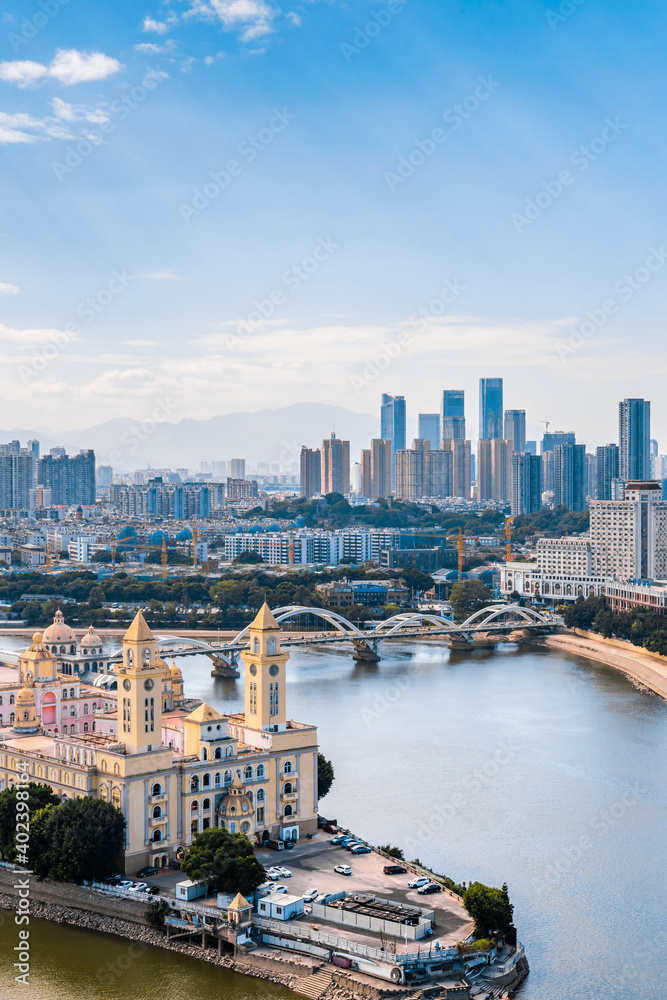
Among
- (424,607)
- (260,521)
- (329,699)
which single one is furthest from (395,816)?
(260,521)

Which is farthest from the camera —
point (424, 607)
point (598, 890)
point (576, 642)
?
point (424, 607)

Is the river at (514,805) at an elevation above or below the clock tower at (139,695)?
below

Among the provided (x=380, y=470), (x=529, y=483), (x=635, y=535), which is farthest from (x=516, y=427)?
(x=635, y=535)

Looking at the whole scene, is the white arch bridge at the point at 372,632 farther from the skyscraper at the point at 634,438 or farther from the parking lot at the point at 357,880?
the skyscraper at the point at 634,438

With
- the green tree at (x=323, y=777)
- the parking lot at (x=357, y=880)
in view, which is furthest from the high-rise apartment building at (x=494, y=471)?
the parking lot at (x=357, y=880)

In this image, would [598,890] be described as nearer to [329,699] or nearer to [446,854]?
[446,854]

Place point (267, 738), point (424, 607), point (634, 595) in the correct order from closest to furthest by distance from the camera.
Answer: point (267, 738) < point (634, 595) < point (424, 607)
